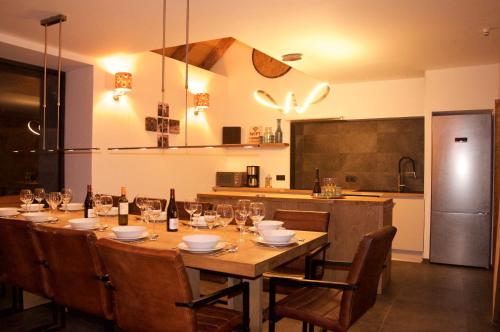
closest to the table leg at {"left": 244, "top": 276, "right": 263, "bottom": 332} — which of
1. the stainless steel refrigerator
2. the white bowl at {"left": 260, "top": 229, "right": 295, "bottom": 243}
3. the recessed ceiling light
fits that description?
the white bowl at {"left": 260, "top": 229, "right": 295, "bottom": 243}

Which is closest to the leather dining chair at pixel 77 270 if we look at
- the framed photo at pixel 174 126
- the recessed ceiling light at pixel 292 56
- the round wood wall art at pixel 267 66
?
the recessed ceiling light at pixel 292 56

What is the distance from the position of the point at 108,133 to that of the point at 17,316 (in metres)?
2.33

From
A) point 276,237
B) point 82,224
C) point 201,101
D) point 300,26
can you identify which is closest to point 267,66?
point 201,101

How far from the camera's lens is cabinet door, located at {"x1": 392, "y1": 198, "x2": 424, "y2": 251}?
5.54 metres

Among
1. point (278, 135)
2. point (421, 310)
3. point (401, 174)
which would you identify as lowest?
point (421, 310)

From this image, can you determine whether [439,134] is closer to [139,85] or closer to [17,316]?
[139,85]

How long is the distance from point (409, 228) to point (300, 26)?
322cm

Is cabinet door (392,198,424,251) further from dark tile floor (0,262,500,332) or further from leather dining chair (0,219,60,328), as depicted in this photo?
leather dining chair (0,219,60,328)

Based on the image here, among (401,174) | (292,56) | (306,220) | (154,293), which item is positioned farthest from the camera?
(401,174)

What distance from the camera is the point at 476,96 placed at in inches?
206

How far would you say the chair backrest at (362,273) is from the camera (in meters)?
2.02

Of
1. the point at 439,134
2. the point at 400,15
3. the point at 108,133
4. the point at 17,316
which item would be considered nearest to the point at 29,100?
the point at 108,133

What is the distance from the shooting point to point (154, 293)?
5.95 feet

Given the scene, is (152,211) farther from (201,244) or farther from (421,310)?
(421,310)
